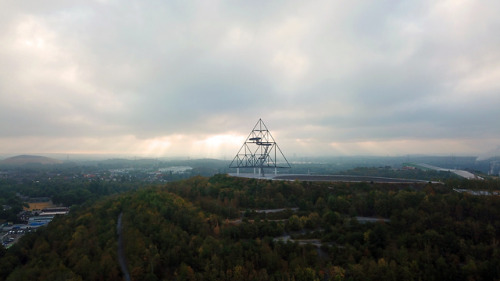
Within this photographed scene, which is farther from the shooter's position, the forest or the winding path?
the winding path

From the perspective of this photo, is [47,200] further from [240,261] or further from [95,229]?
[240,261]

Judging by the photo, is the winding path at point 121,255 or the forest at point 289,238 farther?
the winding path at point 121,255

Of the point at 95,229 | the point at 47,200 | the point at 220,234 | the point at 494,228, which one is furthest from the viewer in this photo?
the point at 47,200

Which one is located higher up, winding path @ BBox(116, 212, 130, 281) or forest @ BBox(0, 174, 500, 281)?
forest @ BBox(0, 174, 500, 281)

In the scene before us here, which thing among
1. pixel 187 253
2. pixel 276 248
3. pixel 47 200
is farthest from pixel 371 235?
pixel 47 200

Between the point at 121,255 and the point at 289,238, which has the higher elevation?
the point at 289,238

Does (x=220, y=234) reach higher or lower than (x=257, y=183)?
lower

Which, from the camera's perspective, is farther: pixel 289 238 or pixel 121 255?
pixel 121 255

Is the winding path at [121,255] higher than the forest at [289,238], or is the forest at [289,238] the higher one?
the forest at [289,238]
